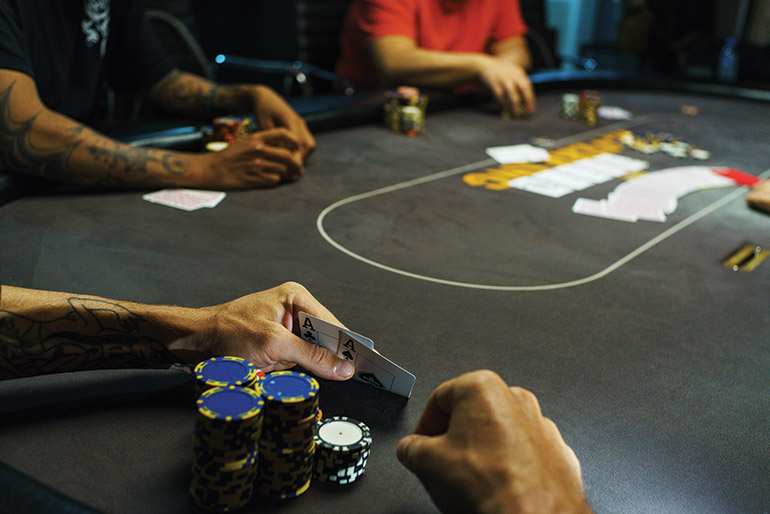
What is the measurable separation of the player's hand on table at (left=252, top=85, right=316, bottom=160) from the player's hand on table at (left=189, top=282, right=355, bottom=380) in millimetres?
1052

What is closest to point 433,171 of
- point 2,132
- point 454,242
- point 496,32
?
point 454,242

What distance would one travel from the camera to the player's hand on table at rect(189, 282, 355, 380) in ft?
2.79

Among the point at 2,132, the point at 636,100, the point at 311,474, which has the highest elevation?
the point at 2,132

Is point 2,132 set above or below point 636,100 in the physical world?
above

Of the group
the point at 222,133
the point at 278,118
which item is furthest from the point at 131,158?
the point at 278,118

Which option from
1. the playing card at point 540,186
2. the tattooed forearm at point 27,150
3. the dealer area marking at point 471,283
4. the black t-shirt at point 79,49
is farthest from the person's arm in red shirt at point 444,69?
the tattooed forearm at point 27,150

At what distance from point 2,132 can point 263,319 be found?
3.01ft

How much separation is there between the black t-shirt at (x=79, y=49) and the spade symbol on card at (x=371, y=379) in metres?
1.09

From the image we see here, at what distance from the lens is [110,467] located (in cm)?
70

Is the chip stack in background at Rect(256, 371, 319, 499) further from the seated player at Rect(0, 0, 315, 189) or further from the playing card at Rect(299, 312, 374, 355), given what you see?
the seated player at Rect(0, 0, 315, 189)

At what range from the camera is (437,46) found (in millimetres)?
3479

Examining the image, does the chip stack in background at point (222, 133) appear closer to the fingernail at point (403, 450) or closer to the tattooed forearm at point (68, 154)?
the tattooed forearm at point (68, 154)

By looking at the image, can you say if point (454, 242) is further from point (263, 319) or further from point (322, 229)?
point (263, 319)

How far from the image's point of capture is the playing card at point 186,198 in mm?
1542
